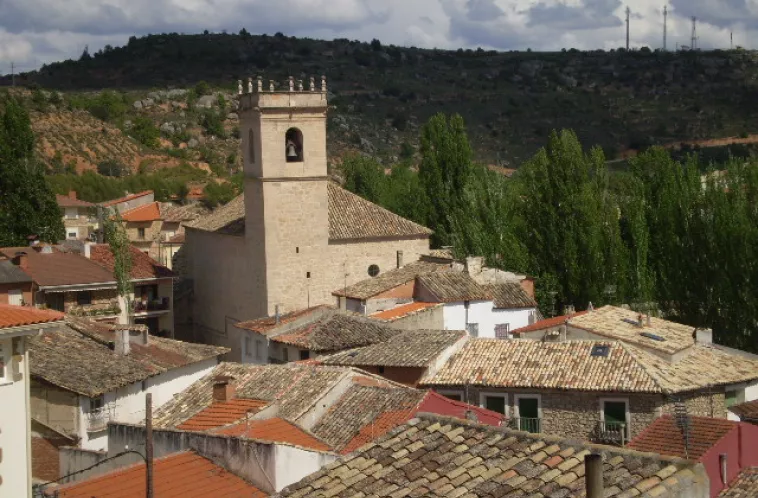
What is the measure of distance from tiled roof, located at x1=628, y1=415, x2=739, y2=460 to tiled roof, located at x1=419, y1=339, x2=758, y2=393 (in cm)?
667

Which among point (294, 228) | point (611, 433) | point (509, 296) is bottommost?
point (611, 433)

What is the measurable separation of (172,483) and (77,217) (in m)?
49.6

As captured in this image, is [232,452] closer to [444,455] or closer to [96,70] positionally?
[444,455]

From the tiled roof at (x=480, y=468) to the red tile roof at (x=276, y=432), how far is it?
806 cm

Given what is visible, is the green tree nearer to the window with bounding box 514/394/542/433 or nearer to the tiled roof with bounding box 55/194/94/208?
the tiled roof with bounding box 55/194/94/208

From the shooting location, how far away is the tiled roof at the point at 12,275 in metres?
40.0

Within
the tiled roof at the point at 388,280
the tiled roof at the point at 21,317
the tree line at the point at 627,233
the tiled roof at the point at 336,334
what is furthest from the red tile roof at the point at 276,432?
the tree line at the point at 627,233

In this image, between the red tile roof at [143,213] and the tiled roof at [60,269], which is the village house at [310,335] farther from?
the red tile roof at [143,213]

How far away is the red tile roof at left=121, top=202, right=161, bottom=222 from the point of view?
200 ft

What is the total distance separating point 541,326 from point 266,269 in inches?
461

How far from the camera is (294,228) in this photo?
137 feet

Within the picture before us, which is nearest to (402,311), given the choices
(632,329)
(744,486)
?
(632,329)

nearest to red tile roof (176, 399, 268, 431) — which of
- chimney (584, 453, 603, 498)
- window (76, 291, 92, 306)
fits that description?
chimney (584, 453, 603, 498)

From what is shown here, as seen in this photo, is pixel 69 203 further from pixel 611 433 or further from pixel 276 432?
pixel 276 432
